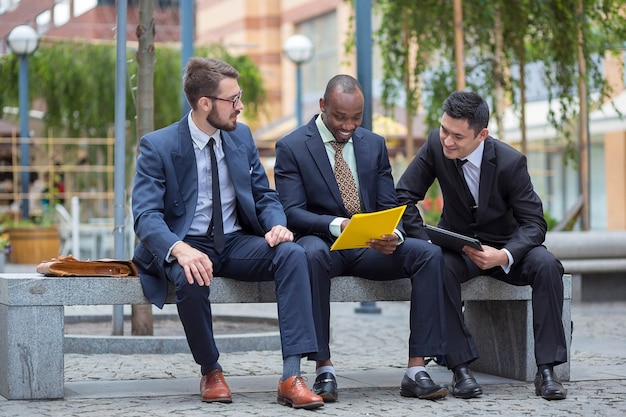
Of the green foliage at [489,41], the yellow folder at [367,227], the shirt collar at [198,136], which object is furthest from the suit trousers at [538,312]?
the green foliage at [489,41]

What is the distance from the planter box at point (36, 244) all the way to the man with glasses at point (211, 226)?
13.8 meters

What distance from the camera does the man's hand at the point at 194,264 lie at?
18.0ft

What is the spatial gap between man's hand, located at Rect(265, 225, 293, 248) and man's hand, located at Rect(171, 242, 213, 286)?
36 centimetres

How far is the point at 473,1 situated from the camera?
510 inches

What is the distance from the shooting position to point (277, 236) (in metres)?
5.78

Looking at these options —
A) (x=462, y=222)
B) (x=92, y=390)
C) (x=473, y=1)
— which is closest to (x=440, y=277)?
(x=462, y=222)

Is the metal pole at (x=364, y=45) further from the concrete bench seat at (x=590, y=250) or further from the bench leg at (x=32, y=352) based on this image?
the bench leg at (x=32, y=352)

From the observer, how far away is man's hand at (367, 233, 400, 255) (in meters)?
5.85

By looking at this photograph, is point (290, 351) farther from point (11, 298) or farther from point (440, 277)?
point (11, 298)

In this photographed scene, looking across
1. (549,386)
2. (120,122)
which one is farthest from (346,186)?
(120,122)

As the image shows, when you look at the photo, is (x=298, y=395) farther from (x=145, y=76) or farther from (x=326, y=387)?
(x=145, y=76)

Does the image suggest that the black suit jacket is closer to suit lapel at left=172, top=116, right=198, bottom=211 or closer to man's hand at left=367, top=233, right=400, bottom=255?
man's hand at left=367, top=233, right=400, bottom=255

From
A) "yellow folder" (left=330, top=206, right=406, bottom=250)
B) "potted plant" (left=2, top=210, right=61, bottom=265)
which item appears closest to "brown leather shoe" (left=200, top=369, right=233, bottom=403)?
"yellow folder" (left=330, top=206, right=406, bottom=250)

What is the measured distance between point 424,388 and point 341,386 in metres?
0.63
